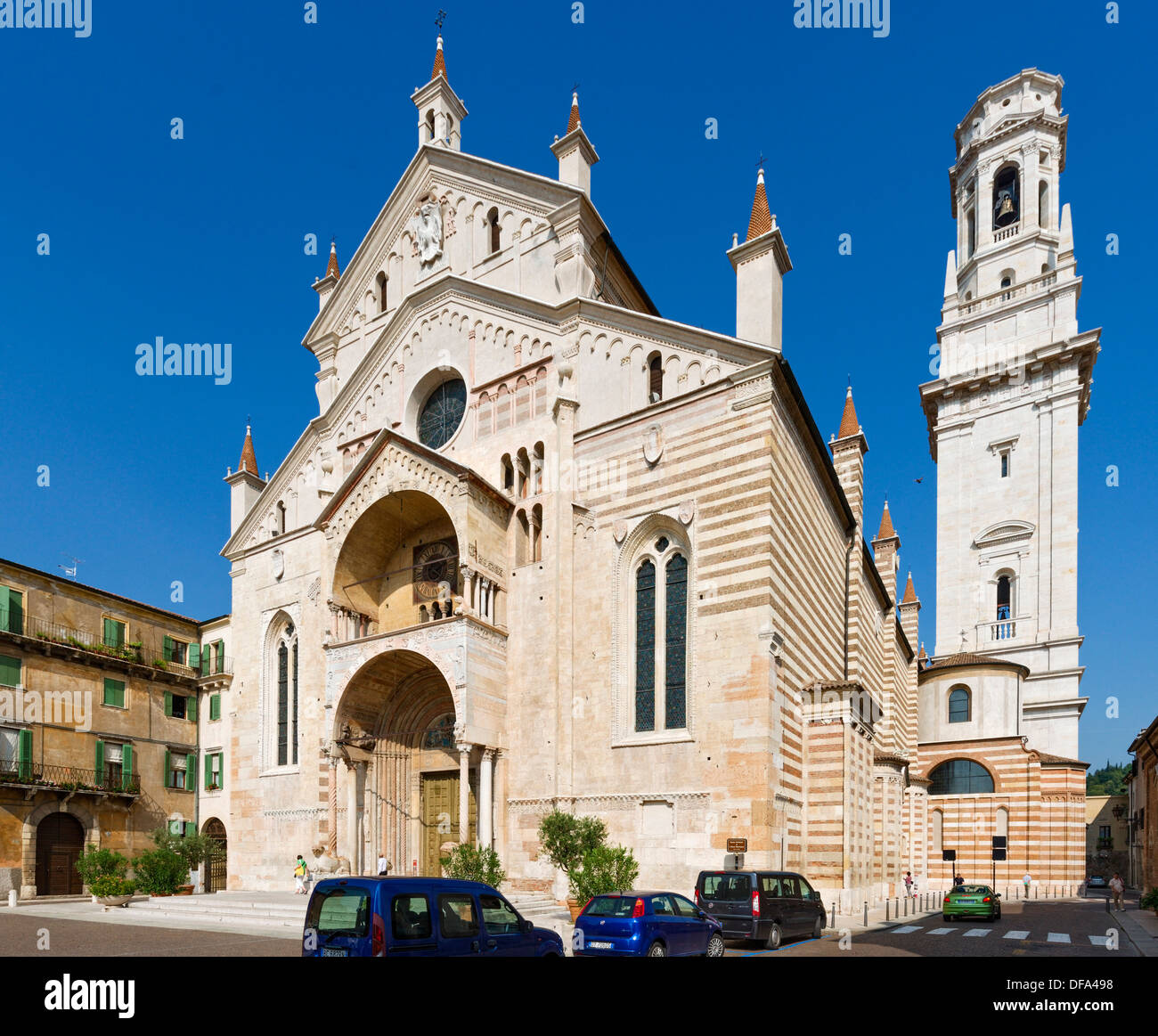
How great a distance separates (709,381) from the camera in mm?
25547

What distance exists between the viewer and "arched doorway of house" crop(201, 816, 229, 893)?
3659 cm

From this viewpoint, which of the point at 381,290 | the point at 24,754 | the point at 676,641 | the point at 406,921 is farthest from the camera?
the point at 381,290

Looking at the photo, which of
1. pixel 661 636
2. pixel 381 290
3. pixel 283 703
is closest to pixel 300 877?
pixel 283 703

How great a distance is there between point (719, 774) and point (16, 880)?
1093 inches

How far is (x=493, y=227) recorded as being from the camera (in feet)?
104

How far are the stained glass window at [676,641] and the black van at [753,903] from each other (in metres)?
6.01

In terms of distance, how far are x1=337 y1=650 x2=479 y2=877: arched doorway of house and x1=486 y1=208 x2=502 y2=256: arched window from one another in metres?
14.4

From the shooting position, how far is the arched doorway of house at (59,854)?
35.0 meters

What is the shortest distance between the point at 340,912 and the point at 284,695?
2441 cm

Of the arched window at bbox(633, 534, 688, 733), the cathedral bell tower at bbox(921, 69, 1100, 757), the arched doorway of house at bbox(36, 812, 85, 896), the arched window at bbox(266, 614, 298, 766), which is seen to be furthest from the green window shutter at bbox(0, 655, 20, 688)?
the cathedral bell tower at bbox(921, 69, 1100, 757)

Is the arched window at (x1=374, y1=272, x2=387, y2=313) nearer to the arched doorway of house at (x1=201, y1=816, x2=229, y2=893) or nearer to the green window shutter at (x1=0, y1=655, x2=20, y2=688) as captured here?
the green window shutter at (x1=0, y1=655, x2=20, y2=688)

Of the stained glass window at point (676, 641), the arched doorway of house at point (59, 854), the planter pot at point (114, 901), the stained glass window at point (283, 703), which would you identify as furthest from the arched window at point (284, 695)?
the stained glass window at point (676, 641)

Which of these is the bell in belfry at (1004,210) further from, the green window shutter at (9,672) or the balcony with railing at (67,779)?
the green window shutter at (9,672)

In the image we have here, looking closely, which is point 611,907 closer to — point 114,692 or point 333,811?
point 333,811
